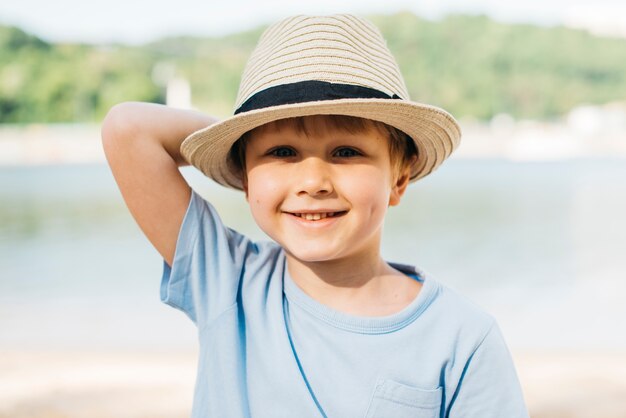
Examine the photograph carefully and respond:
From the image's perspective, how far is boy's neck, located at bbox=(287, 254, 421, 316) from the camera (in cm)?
109

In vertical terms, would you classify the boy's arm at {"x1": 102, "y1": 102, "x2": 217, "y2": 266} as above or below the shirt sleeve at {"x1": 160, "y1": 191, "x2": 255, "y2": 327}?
above

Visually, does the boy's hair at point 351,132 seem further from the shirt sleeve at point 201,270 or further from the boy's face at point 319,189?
the shirt sleeve at point 201,270

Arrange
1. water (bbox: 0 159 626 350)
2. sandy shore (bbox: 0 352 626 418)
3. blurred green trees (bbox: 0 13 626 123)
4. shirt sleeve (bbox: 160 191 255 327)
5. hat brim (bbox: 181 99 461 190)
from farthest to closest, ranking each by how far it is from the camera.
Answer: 1. blurred green trees (bbox: 0 13 626 123)
2. water (bbox: 0 159 626 350)
3. sandy shore (bbox: 0 352 626 418)
4. shirt sleeve (bbox: 160 191 255 327)
5. hat brim (bbox: 181 99 461 190)

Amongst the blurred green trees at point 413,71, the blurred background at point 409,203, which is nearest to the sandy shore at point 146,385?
the blurred background at point 409,203

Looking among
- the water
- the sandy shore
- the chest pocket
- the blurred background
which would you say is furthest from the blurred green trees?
the chest pocket

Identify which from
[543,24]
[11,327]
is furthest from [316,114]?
[543,24]

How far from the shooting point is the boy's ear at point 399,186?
1.14 metres

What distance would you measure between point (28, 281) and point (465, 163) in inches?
712

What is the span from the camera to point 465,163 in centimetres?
2186

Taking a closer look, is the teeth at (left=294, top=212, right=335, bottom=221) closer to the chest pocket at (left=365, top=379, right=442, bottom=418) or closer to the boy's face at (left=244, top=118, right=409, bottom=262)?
the boy's face at (left=244, top=118, right=409, bottom=262)

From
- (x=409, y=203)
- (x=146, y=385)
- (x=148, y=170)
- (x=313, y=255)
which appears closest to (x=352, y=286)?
(x=313, y=255)

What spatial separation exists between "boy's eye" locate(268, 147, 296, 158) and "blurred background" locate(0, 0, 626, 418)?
1488mm

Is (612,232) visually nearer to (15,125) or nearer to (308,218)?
(308,218)

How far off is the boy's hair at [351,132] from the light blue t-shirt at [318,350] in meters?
0.12
